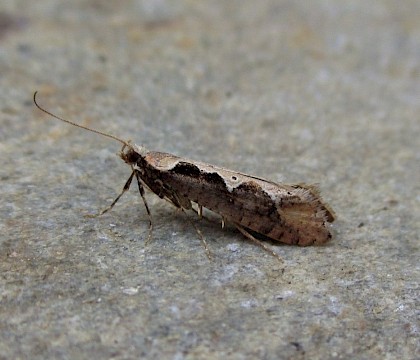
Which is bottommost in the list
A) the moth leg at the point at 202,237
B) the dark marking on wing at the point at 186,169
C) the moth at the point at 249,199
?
the moth leg at the point at 202,237

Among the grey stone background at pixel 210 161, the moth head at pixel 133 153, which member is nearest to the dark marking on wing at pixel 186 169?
the moth head at pixel 133 153

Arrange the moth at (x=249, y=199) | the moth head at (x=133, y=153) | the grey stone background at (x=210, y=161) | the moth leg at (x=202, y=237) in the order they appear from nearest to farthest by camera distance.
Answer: the grey stone background at (x=210, y=161), the moth leg at (x=202, y=237), the moth at (x=249, y=199), the moth head at (x=133, y=153)

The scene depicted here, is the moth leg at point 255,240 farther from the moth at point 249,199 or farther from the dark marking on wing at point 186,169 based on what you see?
the dark marking on wing at point 186,169

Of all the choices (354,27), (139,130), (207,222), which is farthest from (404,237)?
(354,27)

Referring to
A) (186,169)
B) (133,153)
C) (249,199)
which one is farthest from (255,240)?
(133,153)

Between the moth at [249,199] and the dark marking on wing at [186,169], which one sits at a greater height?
the dark marking on wing at [186,169]

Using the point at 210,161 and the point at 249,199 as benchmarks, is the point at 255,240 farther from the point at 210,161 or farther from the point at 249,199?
the point at 210,161

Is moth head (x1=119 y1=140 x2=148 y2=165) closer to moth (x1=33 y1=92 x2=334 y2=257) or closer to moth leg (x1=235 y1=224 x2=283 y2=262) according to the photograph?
moth (x1=33 y1=92 x2=334 y2=257)
